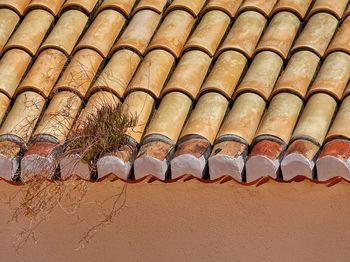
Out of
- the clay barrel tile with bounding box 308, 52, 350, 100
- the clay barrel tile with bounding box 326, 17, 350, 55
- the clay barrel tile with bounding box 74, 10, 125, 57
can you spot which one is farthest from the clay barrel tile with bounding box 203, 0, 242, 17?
the clay barrel tile with bounding box 308, 52, 350, 100

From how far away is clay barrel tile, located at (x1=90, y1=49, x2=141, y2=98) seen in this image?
7688 mm

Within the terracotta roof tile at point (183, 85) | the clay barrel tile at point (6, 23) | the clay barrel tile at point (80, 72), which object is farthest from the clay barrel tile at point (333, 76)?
the clay barrel tile at point (6, 23)

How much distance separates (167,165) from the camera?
7.11 metres

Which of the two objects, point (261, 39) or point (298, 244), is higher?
point (261, 39)

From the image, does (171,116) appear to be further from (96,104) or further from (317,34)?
(317,34)

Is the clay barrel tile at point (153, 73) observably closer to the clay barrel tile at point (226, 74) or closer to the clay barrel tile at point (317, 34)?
the clay barrel tile at point (226, 74)

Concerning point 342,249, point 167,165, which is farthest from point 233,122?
point 342,249

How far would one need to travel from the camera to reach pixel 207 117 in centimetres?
730

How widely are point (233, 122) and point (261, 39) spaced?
0.96 meters

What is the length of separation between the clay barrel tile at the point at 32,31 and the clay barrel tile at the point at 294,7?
1.69 m

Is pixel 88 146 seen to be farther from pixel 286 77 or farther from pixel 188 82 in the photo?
pixel 286 77

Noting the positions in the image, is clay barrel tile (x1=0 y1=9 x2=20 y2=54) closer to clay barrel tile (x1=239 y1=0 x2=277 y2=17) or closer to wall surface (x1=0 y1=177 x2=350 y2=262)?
wall surface (x1=0 y1=177 x2=350 y2=262)

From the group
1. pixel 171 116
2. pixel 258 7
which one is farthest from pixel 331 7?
pixel 171 116

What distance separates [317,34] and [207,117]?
1.11m
